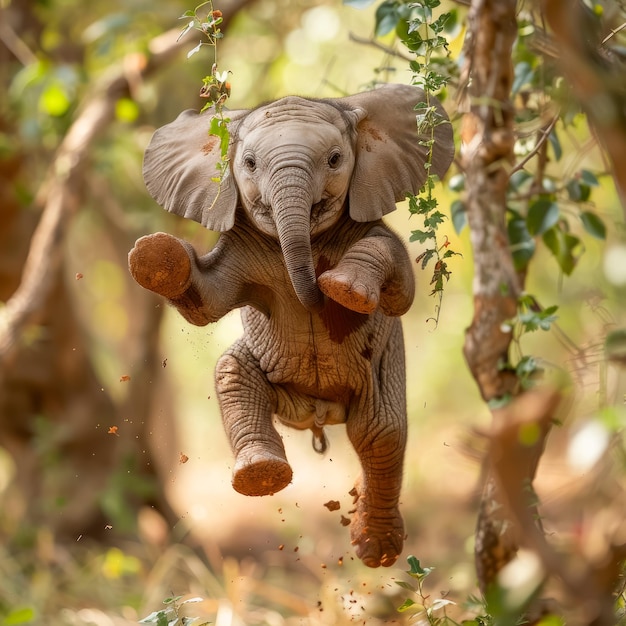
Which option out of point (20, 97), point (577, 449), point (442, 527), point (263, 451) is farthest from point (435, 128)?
point (442, 527)

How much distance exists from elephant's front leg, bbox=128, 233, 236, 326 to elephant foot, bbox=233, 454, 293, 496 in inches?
15.0

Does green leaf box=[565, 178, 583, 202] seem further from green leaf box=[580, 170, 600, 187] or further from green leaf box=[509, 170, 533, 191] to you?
green leaf box=[509, 170, 533, 191]

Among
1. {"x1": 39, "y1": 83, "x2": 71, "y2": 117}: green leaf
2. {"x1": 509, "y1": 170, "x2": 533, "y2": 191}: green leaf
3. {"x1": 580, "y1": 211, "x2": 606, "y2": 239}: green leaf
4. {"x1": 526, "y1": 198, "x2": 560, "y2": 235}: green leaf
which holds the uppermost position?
{"x1": 39, "y1": 83, "x2": 71, "y2": 117}: green leaf

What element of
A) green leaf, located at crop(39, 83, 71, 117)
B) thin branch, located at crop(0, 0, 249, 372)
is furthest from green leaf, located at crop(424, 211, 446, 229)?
green leaf, located at crop(39, 83, 71, 117)

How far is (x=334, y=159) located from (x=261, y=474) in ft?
2.72

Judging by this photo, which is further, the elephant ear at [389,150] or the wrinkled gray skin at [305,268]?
the elephant ear at [389,150]

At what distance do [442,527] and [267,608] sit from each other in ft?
9.85

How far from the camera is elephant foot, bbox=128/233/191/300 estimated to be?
2486 millimetres

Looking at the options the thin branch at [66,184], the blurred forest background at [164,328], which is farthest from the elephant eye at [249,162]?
the thin branch at [66,184]

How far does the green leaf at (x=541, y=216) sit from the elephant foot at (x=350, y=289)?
3.91 ft

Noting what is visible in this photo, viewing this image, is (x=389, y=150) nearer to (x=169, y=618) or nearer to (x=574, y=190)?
(x=574, y=190)

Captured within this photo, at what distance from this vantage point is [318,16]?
6.79 m

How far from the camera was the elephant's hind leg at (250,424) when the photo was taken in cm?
267

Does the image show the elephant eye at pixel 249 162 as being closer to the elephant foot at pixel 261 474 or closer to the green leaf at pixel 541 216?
the elephant foot at pixel 261 474
